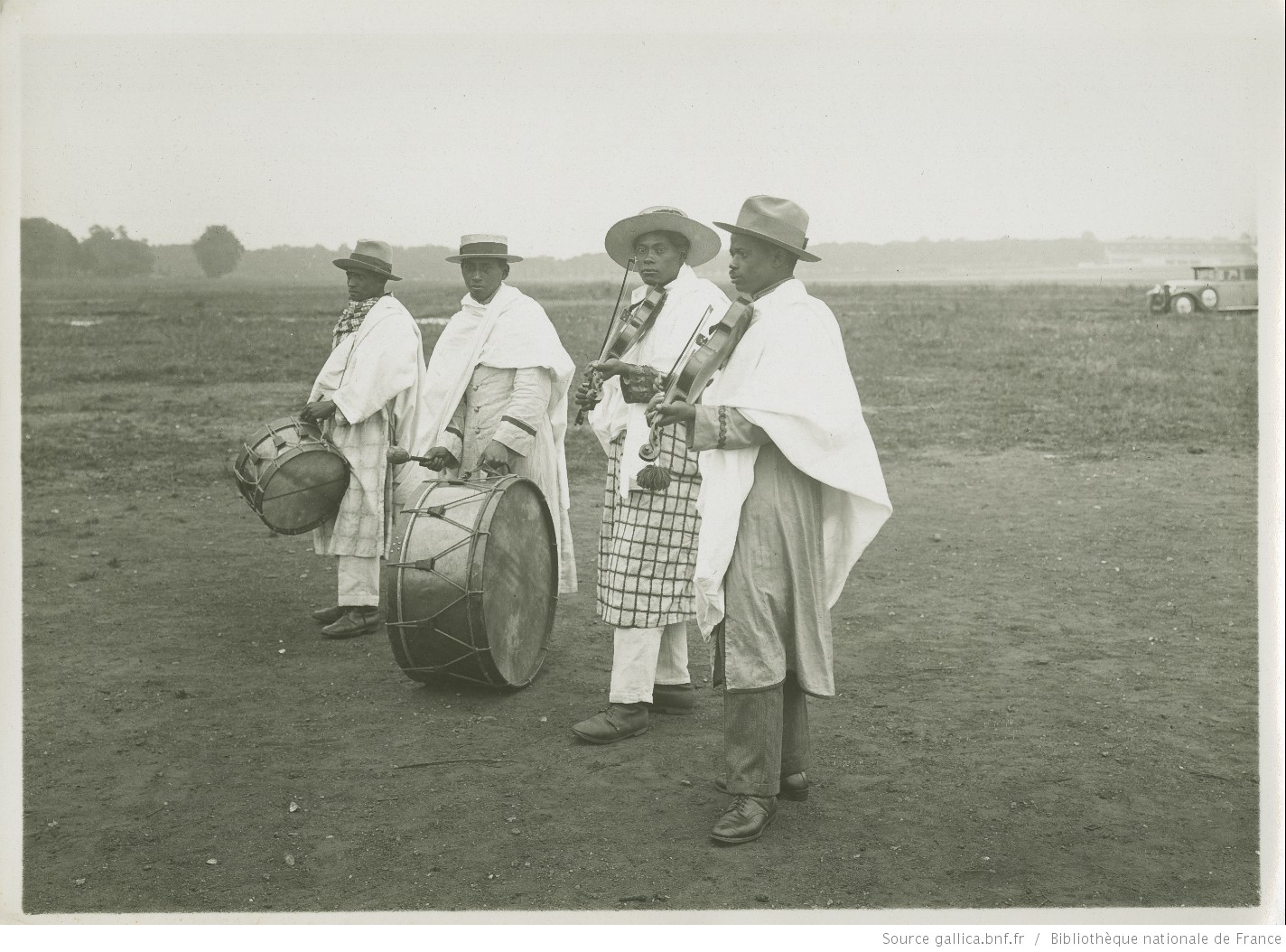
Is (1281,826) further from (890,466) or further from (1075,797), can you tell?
(890,466)

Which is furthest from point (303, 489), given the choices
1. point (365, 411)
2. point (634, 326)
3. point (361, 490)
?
point (634, 326)

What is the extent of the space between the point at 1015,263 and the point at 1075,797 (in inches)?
384

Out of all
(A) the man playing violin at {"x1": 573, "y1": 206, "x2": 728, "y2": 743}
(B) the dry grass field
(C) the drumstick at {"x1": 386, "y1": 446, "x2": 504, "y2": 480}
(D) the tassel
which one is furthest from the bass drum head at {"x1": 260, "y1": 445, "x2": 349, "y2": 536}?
(D) the tassel

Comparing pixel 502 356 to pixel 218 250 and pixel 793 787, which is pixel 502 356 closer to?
pixel 793 787

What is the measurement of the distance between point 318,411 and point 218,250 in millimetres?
4166

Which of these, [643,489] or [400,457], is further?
[400,457]

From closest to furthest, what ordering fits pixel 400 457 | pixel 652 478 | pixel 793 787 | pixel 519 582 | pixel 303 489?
pixel 793 787 < pixel 652 478 < pixel 519 582 < pixel 400 457 < pixel 303 489

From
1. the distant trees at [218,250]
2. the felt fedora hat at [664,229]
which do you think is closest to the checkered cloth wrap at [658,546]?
the felt fedora hat at [664,229]

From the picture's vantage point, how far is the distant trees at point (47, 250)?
5.30 meters

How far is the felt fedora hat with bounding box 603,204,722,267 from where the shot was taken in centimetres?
475

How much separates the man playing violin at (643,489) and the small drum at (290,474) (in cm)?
175

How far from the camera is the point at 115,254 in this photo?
8.09m

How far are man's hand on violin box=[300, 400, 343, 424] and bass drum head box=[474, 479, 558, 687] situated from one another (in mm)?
1385

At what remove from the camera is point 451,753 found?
15.4ft
